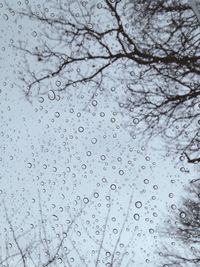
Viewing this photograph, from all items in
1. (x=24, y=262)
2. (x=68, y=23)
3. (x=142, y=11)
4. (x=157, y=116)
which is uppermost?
(x=142, y=11)

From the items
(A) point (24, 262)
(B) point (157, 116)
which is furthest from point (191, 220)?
(B) point (157, 116)

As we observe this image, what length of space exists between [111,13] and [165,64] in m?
1.07

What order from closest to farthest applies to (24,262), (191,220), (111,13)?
(111,13), (24,262), (191,220)

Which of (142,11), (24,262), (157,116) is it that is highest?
(142,11)

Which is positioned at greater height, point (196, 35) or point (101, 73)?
point (196, 35)

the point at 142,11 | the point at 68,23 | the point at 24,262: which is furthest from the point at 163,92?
the point at 24,262

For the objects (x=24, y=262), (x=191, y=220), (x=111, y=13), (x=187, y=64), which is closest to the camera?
(x=187, y=64)

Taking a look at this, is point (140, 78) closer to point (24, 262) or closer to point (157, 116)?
point (157, 116)

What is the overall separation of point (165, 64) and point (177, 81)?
292 millimetres

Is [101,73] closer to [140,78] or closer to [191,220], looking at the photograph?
[140,78]

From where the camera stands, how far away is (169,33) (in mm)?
5367

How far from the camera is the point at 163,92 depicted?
5.19 m

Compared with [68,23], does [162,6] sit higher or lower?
higher

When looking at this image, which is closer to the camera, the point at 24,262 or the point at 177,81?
the point at 177,81
